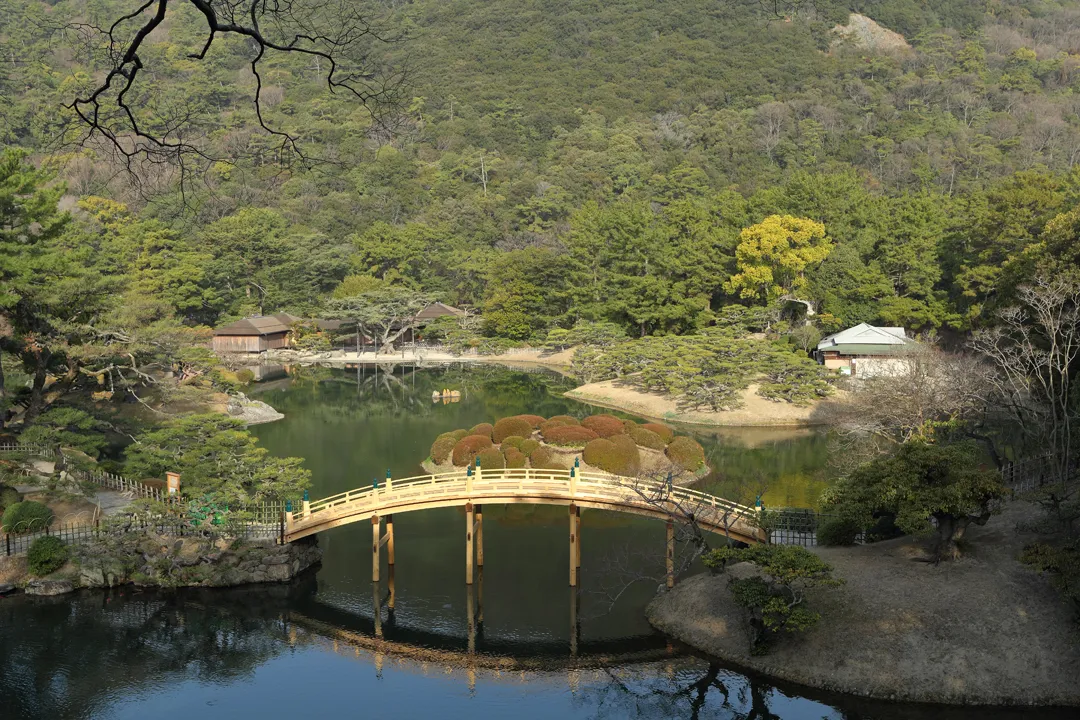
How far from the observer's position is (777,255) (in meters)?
48.5

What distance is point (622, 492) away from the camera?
21156 mm

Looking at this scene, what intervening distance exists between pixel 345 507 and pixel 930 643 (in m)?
12.3

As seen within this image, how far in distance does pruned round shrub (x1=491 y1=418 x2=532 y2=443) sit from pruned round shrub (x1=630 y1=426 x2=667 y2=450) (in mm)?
3488

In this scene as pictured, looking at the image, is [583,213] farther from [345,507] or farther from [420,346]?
[345,507]

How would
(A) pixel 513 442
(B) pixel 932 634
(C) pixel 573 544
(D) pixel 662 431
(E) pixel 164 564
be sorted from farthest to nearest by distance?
(D) pixel 662 431 → (A) pixel 513 442 → (C) pixel 573 544 → (E) pixel 164 564 → (B) pixel 932 634

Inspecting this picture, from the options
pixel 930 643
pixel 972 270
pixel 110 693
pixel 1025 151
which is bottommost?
pixel 110 693

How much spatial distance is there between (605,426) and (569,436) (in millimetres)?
1697

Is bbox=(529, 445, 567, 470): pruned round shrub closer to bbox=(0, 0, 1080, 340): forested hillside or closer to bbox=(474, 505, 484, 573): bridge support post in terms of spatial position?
bbox=(474, 505, 484, 573): bridge support post

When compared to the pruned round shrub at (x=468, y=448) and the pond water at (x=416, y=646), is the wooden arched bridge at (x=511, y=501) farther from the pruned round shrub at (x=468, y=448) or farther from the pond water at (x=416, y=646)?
the pruned round shrub at (x=468, y=448)

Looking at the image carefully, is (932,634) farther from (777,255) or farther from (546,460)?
(777,255)

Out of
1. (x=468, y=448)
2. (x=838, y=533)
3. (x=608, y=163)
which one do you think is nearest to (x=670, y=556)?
(x=838, y=533)

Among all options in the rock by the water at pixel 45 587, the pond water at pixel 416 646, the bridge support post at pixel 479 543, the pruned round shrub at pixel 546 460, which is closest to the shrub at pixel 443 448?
the pruned round shrub at pixel 546 460

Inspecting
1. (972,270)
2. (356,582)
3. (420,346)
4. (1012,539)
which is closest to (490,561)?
(356,582)

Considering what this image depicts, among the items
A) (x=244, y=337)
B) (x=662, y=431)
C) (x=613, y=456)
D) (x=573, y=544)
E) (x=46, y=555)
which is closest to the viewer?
(x=46, y=555)
